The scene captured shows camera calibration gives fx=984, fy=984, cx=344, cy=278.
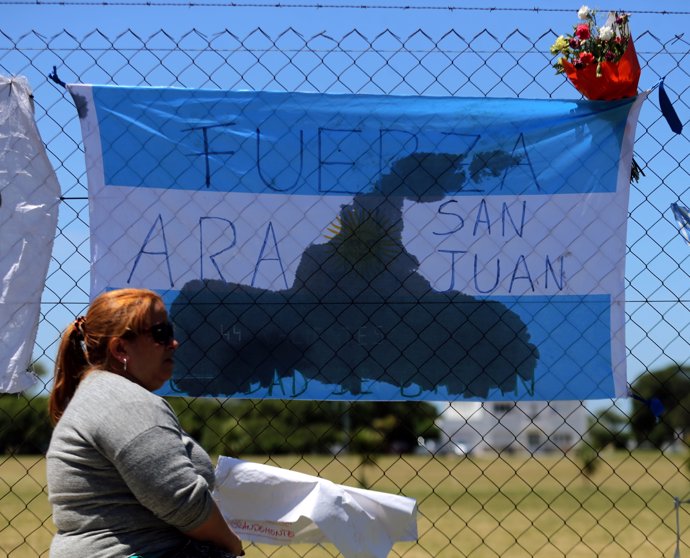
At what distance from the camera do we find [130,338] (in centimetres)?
266

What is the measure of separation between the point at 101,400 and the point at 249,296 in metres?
1.41

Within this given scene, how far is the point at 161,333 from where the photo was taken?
2.69 metres

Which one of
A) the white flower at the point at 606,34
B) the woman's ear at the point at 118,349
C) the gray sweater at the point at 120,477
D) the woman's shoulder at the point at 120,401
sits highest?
the white flower at the point at 606,34

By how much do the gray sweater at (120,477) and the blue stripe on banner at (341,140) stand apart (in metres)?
1.56

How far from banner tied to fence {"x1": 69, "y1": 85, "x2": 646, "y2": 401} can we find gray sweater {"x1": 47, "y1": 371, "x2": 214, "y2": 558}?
1306 millimetres

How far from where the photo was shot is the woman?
2471 mm

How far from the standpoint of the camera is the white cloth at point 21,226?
3.81 meters

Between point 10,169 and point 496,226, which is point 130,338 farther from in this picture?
point 496,226

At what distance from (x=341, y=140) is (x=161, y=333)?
1.57 m

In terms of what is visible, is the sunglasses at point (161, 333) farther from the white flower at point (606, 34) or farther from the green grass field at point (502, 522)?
the white flower at point (606, 34)

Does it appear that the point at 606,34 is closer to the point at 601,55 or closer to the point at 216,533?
the point at 601,55

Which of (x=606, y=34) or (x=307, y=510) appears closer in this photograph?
(x=307, y=510)

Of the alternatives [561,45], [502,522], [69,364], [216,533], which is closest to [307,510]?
[216,533]

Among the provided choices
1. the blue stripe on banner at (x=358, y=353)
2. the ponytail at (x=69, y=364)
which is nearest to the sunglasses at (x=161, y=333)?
the ponytail at (x=69, y=364)
